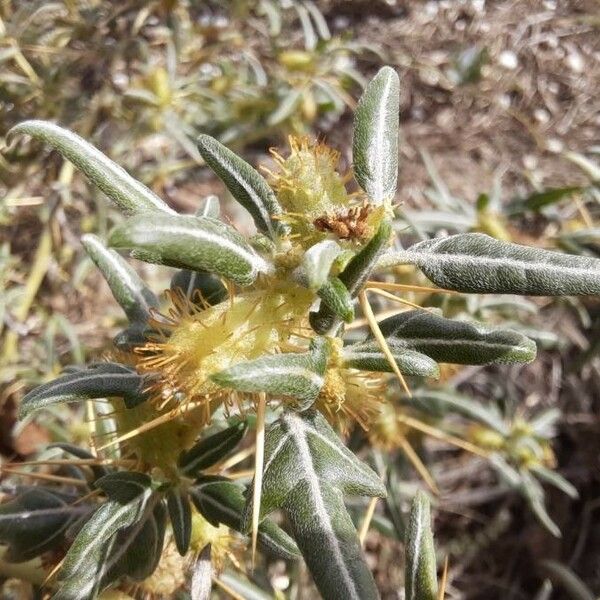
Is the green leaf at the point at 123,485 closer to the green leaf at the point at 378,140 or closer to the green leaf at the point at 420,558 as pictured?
the green leaf at the point at 420,558

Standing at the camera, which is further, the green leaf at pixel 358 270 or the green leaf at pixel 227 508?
the green leaf at pixel 227 508

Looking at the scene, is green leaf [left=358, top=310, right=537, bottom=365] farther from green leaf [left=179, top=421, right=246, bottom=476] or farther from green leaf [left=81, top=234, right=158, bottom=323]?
green leaf [left=81, top=234, right=158, bottom=323]

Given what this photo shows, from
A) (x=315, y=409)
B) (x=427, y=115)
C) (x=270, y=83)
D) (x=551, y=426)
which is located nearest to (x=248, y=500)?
(x=315, y=409)

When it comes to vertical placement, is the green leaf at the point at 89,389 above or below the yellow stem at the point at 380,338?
below

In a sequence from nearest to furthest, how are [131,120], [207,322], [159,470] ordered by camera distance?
[207,322]
[159,470]
[131,120]

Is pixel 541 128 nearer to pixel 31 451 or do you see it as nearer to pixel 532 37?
pixel 532 37

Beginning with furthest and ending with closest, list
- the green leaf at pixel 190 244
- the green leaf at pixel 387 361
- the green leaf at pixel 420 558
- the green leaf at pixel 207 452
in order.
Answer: the green leaf at pixel 207 452
the green leaf at pixel 420 558
the green leaf at pixel 387 361
the green leaf at pixel 190 244

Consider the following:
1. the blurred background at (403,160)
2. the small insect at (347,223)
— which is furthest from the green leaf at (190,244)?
the blurred background at (403,160)
